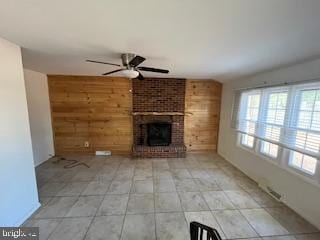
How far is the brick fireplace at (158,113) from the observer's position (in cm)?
458

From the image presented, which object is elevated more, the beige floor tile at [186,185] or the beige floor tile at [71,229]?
the beige floor tile at [186,185]

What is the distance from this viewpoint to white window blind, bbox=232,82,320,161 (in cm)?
215

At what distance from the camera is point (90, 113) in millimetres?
4570

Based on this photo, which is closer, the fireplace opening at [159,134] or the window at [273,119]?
the window at [273,119]

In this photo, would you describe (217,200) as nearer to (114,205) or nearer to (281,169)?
(281,169)

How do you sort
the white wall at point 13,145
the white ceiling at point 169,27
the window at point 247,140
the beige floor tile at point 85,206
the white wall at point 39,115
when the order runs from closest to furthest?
the white ceiling at point 169,27
the white wall at point 13,145
the beige floor tile at point 85,206
the window at point 247,140
the white wall at point 39,115

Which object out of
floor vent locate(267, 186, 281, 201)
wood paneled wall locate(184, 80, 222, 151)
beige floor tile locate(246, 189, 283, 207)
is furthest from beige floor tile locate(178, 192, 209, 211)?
wood paneled wall locate(184, 80, 222, 151)

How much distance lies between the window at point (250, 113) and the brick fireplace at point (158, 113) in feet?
5.28

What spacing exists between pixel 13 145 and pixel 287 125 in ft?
12.3

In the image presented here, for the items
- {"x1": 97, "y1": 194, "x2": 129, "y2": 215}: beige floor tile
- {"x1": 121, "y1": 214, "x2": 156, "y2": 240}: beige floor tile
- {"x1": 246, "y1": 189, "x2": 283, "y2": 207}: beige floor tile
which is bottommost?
{"x1": 121, "y1": 214, "x2": 156, "y2": 240}: beige floor tile

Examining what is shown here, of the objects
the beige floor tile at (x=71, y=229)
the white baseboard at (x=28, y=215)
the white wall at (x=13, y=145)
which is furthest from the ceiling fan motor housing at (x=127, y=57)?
the white baseboard at (x=28, y=215)

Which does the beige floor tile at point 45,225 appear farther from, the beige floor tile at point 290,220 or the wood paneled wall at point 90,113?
the beige floor tile at point 290,220

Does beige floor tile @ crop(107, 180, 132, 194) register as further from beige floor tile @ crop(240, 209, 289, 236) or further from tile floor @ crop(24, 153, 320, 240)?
beige floor tile @ crop(240, 209, 289, 236)

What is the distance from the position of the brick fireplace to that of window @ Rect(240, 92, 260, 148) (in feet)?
5.28
